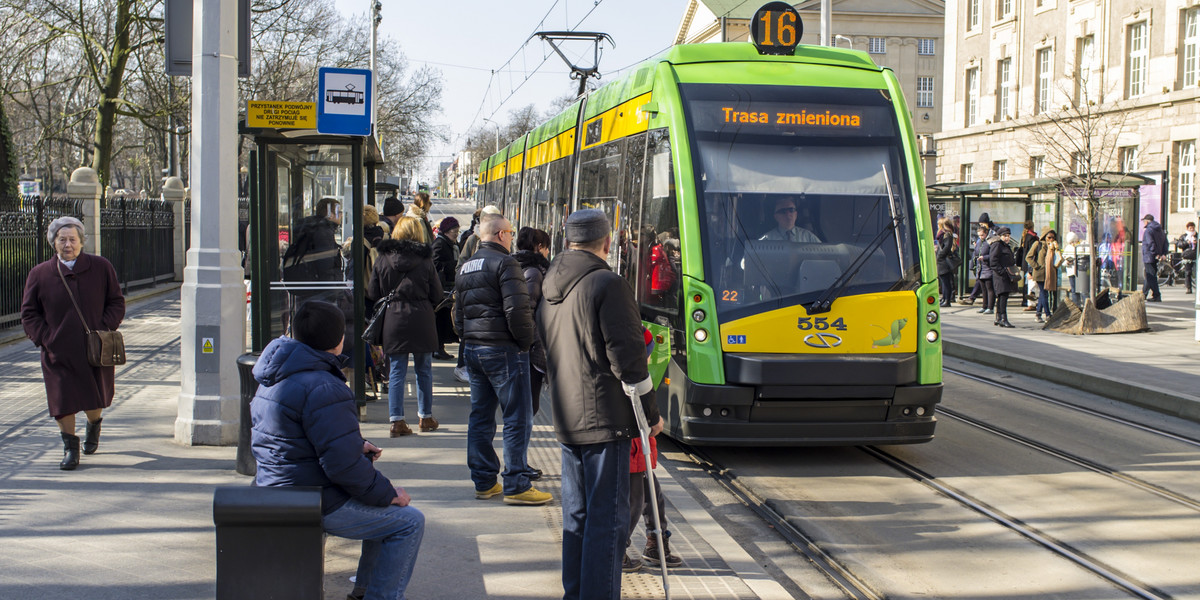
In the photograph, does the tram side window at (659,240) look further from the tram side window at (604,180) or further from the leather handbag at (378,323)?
the leather handbag at (378,323)

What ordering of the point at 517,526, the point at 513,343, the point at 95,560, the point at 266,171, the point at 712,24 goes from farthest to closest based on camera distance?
the point at 712,24 → the point at 266,171 → the point at 513,343 → the point at 517,526 → the point at 95,560

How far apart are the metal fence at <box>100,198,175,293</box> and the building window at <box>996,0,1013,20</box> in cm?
3077

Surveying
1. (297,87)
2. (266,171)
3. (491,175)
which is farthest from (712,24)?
(266,171)

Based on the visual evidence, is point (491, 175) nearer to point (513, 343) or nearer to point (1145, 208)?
point (1145, 208)

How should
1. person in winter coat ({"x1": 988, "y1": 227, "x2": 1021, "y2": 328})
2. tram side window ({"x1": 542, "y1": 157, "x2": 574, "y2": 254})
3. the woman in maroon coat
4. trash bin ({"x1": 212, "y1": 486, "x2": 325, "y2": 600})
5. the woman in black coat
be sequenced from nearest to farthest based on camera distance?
trash bin ({"x1": 212, "y1": 486, "x2": 325, "y2": 600}) < the woman in maroon coat < the woman in black coat < tram side window ({"x1": 542, "y1": 157, "x2": 574, "y2": 254}) < person in winter coat ({"x1": 988, "y1": 227, "x2": 1021, "y2": 328})

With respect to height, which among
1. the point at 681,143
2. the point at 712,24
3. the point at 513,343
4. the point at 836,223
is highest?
the point at 712,24

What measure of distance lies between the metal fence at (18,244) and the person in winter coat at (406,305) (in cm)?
798

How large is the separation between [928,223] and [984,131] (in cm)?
3687

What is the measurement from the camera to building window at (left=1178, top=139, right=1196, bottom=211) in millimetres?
31203

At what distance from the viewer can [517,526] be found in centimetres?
580

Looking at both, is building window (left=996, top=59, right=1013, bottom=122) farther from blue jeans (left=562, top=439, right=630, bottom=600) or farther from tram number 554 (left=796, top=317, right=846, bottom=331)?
blue jeans (left=562, top=439, right=630, bottom=600)

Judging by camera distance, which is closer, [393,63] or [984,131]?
[984,131]

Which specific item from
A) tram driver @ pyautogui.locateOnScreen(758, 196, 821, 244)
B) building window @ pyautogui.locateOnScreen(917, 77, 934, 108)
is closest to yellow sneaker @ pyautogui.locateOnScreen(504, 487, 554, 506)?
tram driver @ pyautogui.locateOnScreen(758, 196, 821, 244)

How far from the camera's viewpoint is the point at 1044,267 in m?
18.6
